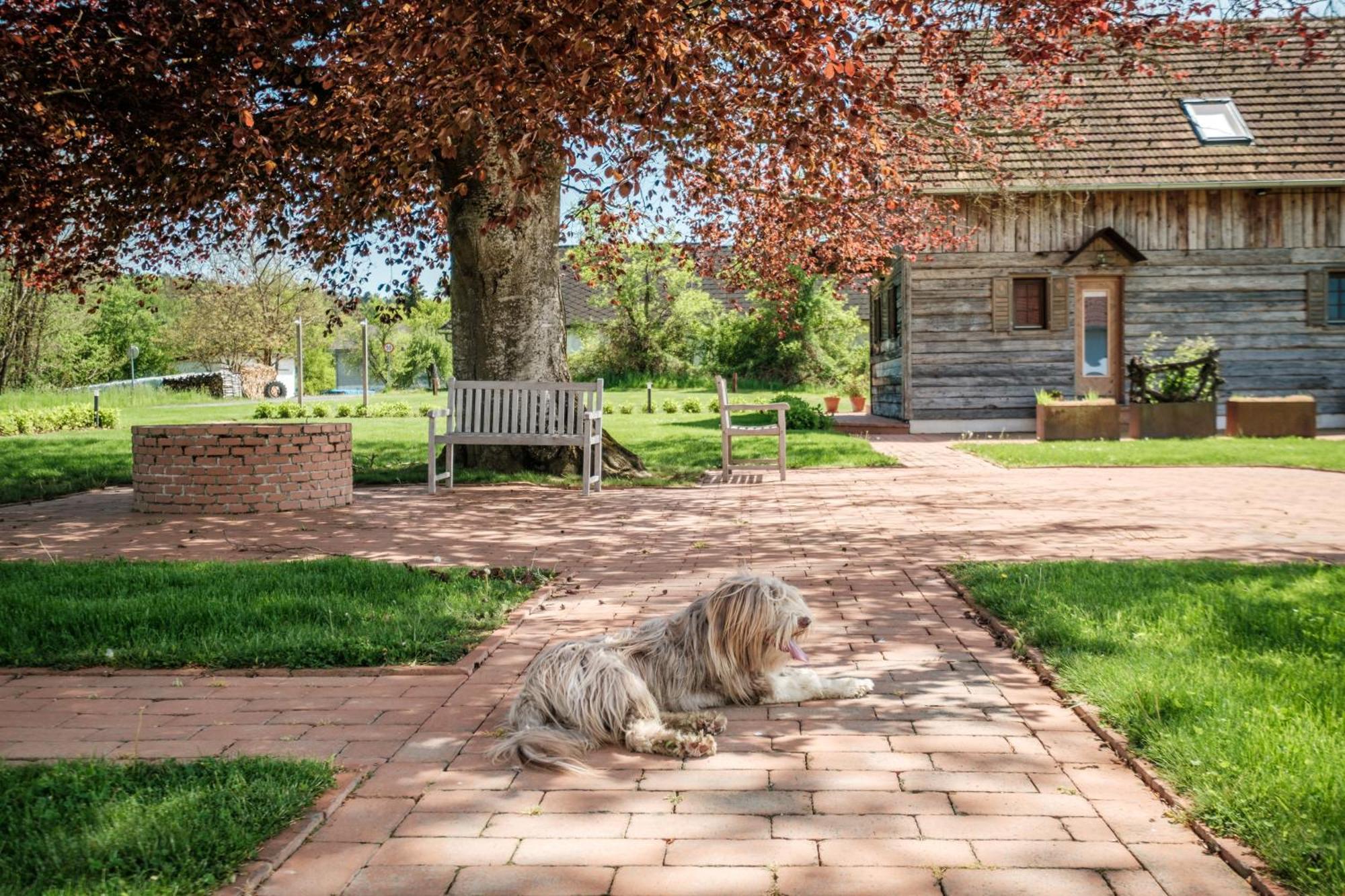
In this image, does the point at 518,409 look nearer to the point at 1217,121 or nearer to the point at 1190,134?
the point at 1190,134

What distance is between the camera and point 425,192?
1211 cm

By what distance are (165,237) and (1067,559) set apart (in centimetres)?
1092

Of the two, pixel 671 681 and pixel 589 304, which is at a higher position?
pixel 589 304

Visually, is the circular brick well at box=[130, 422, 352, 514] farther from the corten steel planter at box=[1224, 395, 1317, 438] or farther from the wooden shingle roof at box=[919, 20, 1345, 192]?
the corten steel planter at box=[1224, 395, 1317, 438]

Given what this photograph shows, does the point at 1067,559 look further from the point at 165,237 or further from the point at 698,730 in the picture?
the point at 165,237

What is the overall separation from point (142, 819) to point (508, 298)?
31.7 feet

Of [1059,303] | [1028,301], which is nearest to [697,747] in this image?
[1059,303]

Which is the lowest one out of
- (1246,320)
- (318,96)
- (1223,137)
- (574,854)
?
(574,854)

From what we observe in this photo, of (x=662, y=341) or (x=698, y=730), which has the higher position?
(x=662, y=341)

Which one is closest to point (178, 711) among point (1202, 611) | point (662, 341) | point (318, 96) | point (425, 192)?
point (1202, 611)

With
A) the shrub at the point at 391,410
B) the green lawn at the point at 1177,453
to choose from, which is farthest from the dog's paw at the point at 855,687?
the shrub at the point at 391,410

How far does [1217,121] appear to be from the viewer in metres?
21.5

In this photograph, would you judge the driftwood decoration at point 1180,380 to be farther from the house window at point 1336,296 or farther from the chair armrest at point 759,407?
the chair armrest at point 759,407

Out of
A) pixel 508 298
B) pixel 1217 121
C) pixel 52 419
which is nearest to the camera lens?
pixel 508 298
